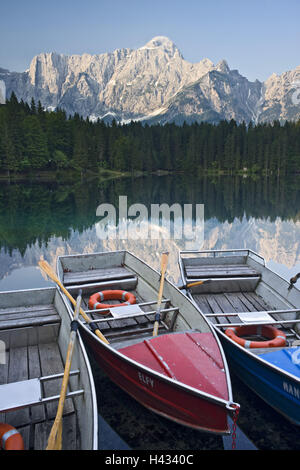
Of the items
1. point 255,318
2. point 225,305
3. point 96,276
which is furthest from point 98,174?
point 255,318

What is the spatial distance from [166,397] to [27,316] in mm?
3942

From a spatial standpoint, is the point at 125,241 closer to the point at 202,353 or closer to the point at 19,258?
the point at 19,258

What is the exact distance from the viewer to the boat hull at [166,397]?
4.82 meters

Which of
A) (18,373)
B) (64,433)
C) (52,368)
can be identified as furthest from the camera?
(52,368)

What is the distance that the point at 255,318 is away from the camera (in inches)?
304

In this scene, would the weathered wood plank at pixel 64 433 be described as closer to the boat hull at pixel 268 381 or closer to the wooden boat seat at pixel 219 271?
the boat hull at pixel 268 381

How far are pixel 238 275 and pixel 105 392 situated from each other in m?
5.52

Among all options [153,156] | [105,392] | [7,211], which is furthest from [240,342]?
[153,156]

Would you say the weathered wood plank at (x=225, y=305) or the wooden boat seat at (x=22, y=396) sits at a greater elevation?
the wooden boat seat at (x=22, y=396)

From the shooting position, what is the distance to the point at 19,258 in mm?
Result: 17062

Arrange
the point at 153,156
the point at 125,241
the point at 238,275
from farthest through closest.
→ the point at 153,156 < the point at 125,241 < the point at 238,275

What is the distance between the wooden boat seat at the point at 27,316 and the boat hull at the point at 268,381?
3732 millimetres

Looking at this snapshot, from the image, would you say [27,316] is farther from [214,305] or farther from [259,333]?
[259,333]


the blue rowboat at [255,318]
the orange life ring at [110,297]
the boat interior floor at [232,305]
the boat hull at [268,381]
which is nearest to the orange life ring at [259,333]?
the blue rowboat at [255,318]
